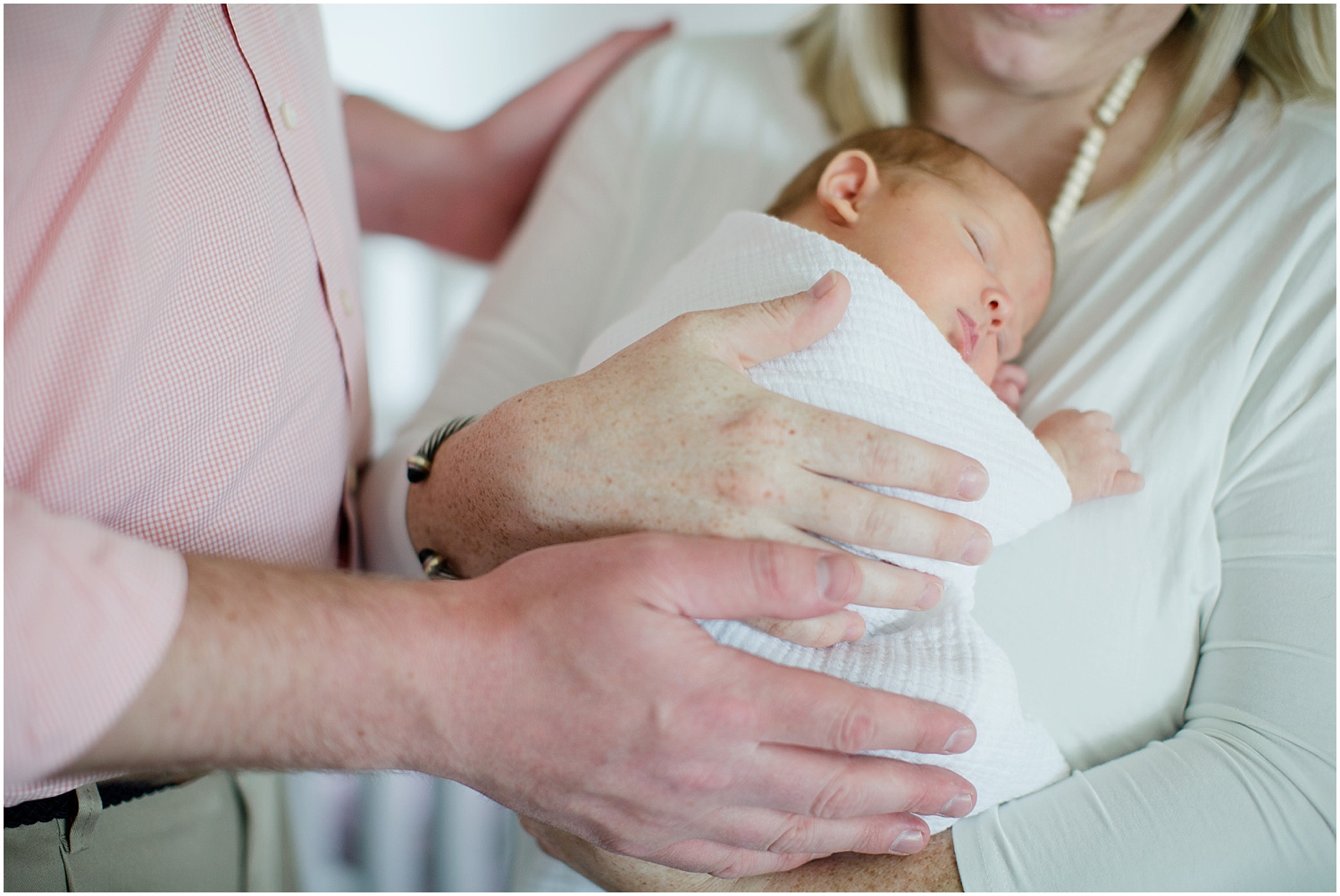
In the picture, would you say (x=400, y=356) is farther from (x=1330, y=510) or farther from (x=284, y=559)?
(x=1330, y=510)

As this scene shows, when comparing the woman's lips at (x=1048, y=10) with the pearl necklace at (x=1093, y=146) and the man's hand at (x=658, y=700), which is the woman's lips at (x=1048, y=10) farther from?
the man's hand at (x=658, y=700)

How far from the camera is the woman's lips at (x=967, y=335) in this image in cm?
99

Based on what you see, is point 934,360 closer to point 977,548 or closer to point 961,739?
point 977,548

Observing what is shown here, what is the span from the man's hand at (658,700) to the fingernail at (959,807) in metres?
0.07

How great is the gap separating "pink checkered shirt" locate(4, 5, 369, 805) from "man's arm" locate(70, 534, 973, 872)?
0.08m

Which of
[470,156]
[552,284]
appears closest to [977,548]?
[552,284]

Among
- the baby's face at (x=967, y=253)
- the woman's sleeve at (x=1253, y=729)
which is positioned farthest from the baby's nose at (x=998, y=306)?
the woman's sleeve at (x=1253, y=729)

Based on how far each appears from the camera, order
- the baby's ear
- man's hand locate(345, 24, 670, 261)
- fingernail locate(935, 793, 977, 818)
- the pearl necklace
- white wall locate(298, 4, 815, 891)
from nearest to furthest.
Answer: fingernail locate(935, 793, 977, 818)
the baby's ear
the pearl necklace
man's hand locate(345, 24, 670, 261)
white wall locate(298, 4, 815, 891)

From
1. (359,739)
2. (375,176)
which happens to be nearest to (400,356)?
(375,176)

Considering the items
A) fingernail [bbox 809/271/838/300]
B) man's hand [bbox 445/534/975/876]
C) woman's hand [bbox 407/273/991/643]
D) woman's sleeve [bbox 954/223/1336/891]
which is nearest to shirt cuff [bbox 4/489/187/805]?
man's hand [bbox 445/534/975/876]

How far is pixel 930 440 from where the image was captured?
0.85 meters

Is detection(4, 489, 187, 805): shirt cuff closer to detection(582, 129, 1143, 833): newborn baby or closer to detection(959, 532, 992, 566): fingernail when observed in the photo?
detection(582, 129, 1143, 833): newborn baby

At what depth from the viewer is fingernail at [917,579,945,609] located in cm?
81

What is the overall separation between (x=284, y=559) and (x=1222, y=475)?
1.03 m
